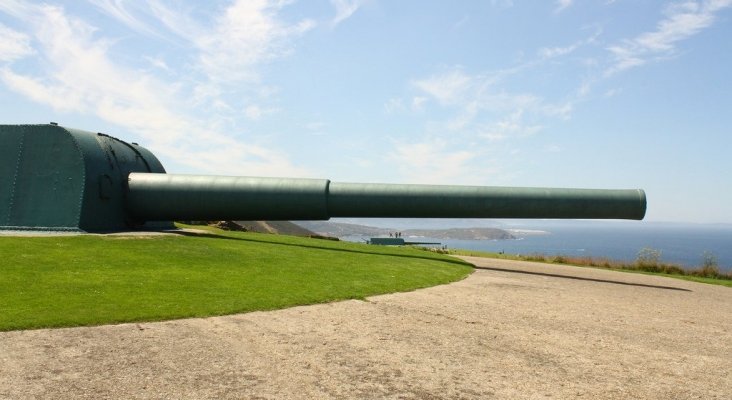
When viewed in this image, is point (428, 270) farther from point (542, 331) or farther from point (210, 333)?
point (210, 333)

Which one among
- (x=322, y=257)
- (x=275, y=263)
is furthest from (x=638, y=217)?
(x=275, y=263)

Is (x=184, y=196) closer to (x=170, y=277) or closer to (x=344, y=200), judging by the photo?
(x=344, y=200)

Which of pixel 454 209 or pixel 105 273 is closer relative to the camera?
pixel 105 273

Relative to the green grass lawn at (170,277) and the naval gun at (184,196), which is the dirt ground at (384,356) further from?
the naval gun at (184,196)

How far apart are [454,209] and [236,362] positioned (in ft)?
33.7

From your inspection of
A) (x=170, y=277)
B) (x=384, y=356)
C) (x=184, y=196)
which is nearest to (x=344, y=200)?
(x=184, y=196)

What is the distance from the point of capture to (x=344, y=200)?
14.3m

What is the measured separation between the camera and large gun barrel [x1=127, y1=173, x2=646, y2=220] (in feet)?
44.9

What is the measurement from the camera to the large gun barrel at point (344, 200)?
13.7 metres

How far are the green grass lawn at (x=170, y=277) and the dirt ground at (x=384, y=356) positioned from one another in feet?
1.59

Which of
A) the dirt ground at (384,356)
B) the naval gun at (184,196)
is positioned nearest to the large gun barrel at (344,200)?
the naval gun at (184,196)

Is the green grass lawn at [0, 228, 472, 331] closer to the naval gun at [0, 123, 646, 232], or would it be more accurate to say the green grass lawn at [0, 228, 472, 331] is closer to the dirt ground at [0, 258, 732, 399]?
the dirt ground at [0, 258, 732, 399]

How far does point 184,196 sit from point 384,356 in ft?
37.9

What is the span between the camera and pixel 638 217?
13.7 m
